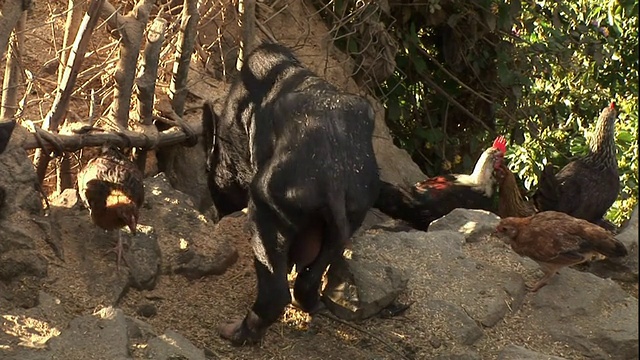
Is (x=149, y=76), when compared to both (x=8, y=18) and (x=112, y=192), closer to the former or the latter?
(x=112, y=192)

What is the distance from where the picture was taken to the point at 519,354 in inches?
195

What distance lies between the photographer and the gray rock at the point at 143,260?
4.96m

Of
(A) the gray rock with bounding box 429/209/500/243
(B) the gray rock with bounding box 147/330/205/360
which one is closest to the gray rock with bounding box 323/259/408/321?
(B) the gray rock with bounding box 147/330/205/360

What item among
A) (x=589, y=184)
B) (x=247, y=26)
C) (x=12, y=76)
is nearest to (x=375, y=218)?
(x=589, y=184)

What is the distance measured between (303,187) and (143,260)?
1.04 meters

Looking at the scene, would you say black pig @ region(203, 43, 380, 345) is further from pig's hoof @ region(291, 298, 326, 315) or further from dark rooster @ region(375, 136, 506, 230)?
dark rooster @ region(375, 136, 506, 230)

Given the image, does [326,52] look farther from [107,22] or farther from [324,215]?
[324,215]

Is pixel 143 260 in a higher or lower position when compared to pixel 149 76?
lower

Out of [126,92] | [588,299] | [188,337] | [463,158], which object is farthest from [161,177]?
[463,158]

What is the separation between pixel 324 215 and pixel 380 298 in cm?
79

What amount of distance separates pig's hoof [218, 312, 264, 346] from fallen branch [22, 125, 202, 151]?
4.19 ft

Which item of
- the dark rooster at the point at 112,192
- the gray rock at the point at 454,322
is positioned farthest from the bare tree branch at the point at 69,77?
the gray rock at the point at 454,322

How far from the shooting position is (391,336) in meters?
5.04

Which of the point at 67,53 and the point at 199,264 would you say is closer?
the point at 199,264
